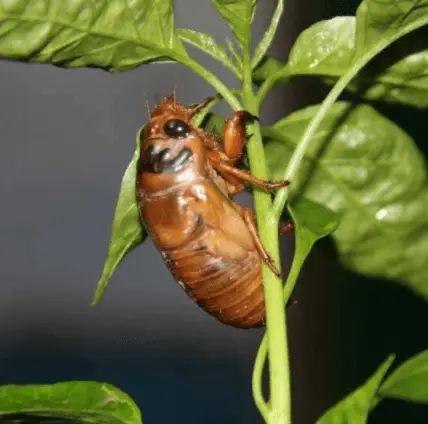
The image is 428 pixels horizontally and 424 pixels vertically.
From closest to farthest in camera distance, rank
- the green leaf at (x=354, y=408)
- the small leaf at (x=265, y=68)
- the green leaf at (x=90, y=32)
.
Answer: the green leaf at (x=354, y=408) < the green leaf at (x=90, y=32) < the small leaf at (x=265, y=68)

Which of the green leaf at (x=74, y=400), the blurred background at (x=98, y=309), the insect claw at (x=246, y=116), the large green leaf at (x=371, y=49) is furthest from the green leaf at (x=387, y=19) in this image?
the blurred background at (x=98, y=309)

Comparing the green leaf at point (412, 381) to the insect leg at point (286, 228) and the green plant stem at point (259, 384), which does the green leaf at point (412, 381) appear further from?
the insect leg at point (286, 228)

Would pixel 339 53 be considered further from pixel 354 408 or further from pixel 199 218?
pixel 354 408

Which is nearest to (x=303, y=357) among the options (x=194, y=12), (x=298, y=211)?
(x=194, y=12)

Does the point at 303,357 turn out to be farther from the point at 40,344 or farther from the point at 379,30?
the point at 379,30

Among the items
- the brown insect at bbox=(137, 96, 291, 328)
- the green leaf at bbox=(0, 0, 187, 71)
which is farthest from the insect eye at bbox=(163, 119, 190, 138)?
the green leaf at bbox=(0, 0, 187, 71)

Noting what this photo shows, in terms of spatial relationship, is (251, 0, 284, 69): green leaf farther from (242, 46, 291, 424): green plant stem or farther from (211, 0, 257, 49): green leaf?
(242, 46, 291, 424): green plant stem
